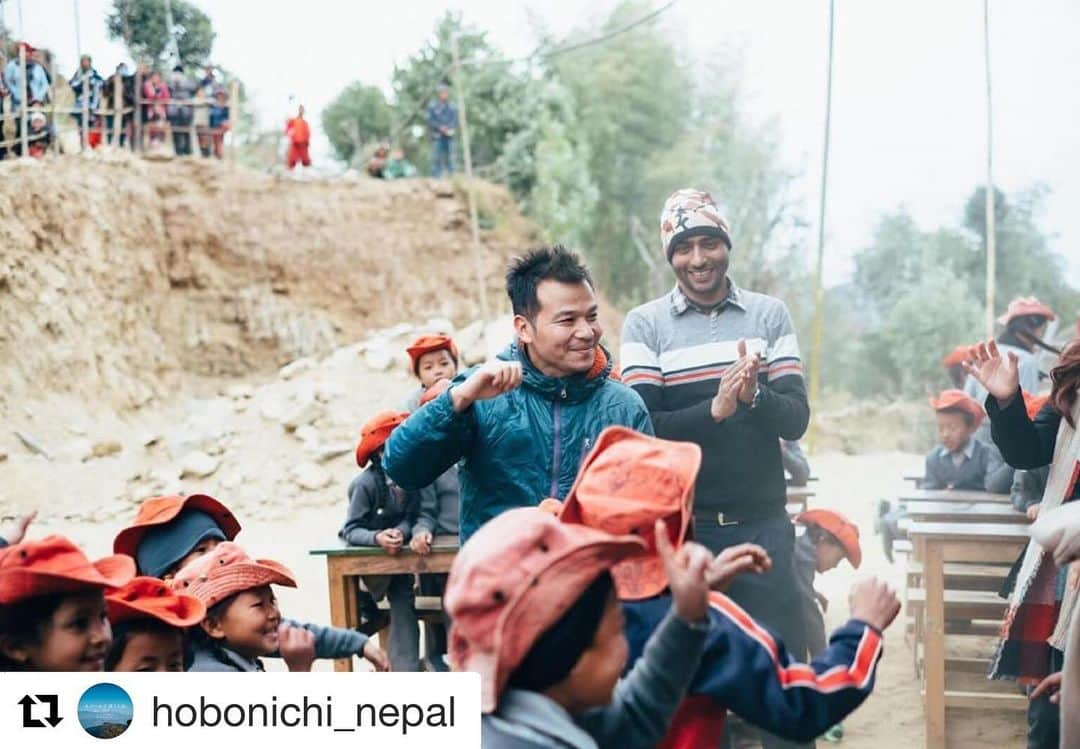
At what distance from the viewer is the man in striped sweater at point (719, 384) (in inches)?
99.2

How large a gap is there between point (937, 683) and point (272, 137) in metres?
4.23

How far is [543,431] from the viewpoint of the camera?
6.89ft

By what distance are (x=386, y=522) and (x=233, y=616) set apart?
113 cm

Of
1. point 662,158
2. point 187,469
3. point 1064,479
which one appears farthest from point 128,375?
point 662,158

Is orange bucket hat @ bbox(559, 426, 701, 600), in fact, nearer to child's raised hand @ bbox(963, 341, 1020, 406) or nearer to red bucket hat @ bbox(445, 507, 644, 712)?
red bucket hat @ bbox(445, 507, 644, 712)

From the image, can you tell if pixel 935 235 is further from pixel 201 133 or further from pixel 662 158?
pixel 201 133

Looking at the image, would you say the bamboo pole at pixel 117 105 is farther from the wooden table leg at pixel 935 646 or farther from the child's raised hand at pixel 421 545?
the wooden table leg at pixel 935 646

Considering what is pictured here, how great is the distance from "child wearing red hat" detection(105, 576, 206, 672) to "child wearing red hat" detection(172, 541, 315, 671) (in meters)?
0.08

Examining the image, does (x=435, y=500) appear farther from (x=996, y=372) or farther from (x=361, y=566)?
(x=996, y=372)

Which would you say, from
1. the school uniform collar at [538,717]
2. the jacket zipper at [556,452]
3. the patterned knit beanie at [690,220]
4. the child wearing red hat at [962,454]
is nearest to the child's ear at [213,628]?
the jacket zipper at [556,452]

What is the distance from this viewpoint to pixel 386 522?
3.20 metres

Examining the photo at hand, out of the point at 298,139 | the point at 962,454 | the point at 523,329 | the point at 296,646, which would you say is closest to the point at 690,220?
the point at 523,329

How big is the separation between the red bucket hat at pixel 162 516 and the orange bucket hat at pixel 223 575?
26cm

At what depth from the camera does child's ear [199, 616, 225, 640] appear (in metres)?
2.08
